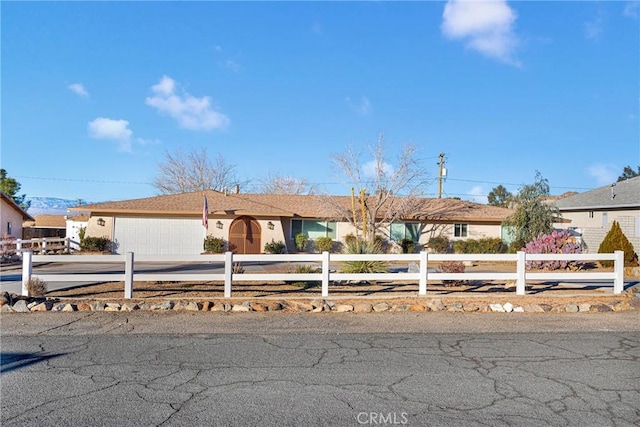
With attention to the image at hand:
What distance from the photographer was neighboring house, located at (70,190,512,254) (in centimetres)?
3262

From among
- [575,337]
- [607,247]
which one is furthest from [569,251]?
[575,337]

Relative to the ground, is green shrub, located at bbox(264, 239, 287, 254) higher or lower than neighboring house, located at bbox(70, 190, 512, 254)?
lower

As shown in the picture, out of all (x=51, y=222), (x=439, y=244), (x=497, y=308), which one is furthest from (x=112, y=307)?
(x=51, y=222)

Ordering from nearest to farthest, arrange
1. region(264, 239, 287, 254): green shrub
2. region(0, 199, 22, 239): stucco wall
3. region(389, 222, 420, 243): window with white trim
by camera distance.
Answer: region(264, 239, 287, 254): green shrub
region(0, 199, 22, 239): stucco wall
region(389, 222, 420, 243): window with white trim

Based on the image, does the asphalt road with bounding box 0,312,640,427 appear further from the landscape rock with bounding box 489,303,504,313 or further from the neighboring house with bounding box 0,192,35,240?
the neighboring house with bounding box 0,192,35,240

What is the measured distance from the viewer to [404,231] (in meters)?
36.0

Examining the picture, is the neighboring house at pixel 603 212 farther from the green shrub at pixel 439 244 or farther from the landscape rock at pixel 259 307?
the landscape rock at pixel 259 307

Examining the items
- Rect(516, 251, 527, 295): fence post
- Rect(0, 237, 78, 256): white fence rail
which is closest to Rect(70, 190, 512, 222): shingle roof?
Rect(0, 237, 78, 256): white fence rail

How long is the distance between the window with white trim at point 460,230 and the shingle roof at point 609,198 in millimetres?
6324

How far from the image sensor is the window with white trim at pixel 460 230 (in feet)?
120

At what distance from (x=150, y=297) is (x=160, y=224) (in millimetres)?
20668

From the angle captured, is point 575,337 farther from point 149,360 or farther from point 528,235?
point 528,235

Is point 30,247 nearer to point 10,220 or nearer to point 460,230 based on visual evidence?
point 10,220

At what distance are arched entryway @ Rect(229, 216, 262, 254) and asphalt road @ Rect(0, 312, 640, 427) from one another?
74.2 ft
